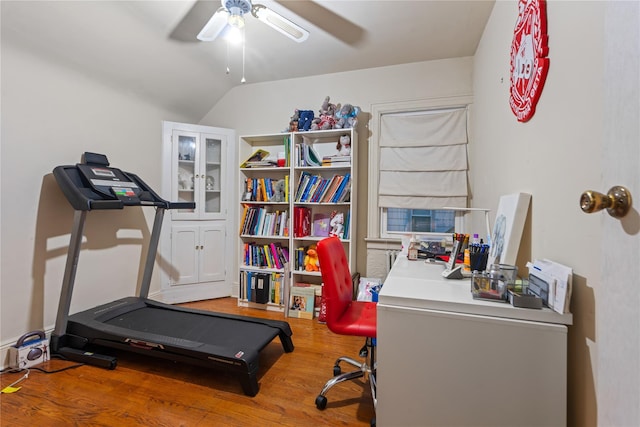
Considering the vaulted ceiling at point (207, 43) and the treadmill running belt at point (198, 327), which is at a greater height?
the vaulted ceiling at point (207, 43)

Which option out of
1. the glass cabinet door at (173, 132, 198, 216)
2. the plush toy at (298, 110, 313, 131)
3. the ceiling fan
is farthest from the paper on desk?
the glass cabinet door at (173, 132, 198, 216)

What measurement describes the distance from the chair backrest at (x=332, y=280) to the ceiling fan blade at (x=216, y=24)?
1585mm

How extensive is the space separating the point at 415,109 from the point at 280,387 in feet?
9.04

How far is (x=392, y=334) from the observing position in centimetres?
107

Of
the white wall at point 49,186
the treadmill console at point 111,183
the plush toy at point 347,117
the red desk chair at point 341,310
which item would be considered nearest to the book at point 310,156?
the plush toy at point 347,117

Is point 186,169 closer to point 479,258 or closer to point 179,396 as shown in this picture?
point 179,396

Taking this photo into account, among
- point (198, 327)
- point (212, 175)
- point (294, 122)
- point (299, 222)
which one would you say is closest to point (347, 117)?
point (294, 122)

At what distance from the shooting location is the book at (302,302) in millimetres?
2934

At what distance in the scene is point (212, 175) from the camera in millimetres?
3492

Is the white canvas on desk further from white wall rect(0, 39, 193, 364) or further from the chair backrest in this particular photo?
white wall rect(0, 39, 193, 364)

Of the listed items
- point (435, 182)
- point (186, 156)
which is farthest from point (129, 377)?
point (435, 182)

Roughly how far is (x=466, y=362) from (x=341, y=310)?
2.41 feet

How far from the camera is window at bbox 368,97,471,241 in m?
2.85

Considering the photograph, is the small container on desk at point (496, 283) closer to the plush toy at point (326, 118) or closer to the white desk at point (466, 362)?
the white desk at point (466, 362)
